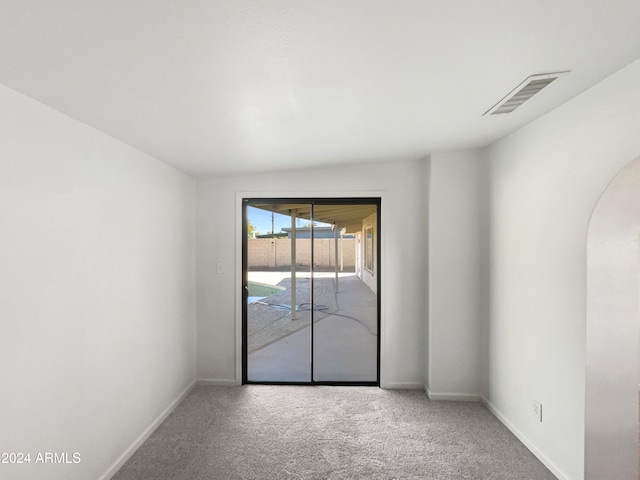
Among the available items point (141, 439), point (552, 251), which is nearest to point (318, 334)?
point (141, 439)

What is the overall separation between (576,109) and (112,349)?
3.42 m

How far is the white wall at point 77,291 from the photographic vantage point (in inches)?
59.4

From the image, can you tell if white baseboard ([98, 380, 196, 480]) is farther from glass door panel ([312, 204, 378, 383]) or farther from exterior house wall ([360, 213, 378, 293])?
exterior house wall ([360, 213, 378, 293])

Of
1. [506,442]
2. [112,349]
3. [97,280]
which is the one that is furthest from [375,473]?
[97,280]

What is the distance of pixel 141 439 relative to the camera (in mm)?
2480

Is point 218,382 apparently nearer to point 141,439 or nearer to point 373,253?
point 141,439

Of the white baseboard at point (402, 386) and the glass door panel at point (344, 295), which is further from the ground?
the glass door panel at point (344, 295)

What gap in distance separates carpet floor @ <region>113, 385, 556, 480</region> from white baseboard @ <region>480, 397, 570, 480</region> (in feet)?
0.13

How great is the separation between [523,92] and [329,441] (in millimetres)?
2780

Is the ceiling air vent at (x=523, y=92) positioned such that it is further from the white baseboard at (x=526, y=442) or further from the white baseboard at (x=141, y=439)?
the white baseboard at (x=141, y=439)

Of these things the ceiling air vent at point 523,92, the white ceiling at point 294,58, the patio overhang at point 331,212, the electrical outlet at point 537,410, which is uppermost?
the ceiling air vent at point 523,92

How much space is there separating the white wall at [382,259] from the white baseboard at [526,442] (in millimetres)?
697

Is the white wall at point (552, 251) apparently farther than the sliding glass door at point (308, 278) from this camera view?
No

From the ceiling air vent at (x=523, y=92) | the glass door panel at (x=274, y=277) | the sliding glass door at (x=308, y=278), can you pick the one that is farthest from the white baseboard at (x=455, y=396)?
the ceiling air vent at (x=523, y=92)
